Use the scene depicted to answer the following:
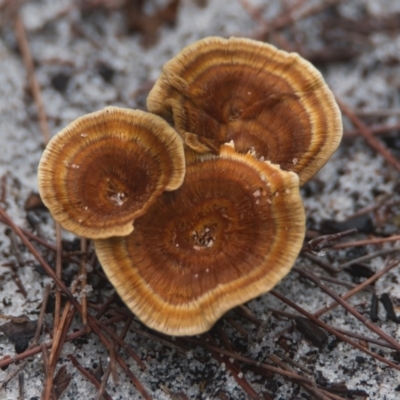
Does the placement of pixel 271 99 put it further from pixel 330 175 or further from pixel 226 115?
pixel 330 175

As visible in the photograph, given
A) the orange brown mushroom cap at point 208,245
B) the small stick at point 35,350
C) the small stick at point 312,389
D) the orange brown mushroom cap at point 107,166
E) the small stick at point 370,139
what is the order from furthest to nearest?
the small stick at point 370,139 < the small stick at point 35,350 < the small stick at point 312,389 < the orange brown mushroom cap at point 107,166 < the orange brown mushroom cap at point 208,245

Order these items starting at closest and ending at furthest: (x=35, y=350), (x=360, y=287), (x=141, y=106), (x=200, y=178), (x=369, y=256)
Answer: (x=200, y=178), (x=35, y=350), (x=360, y=287), (x=369, y=256), (x=141, y=106)

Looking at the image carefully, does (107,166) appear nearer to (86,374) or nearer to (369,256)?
(86,374)

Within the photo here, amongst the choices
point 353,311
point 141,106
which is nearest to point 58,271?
point 141,106

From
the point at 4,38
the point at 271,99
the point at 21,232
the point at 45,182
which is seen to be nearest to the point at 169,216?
the point at 45,182

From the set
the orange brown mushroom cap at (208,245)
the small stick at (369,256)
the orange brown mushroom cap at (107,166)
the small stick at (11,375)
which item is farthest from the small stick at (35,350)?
the small stick at (369,256)

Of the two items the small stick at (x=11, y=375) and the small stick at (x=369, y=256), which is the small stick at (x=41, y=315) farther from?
the small stick at (x=369, y=256)
